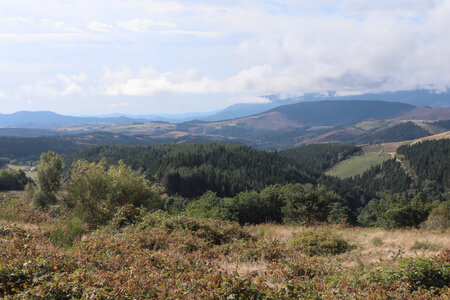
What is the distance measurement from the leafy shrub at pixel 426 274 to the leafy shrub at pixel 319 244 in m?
4.50

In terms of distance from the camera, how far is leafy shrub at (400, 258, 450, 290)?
28.8ft

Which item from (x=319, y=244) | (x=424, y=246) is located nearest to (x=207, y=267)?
(x=319, y=244)

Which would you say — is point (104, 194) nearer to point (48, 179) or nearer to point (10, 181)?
point (48, 179)

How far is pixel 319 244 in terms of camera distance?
14117mm

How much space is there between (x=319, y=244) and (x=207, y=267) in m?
7.16

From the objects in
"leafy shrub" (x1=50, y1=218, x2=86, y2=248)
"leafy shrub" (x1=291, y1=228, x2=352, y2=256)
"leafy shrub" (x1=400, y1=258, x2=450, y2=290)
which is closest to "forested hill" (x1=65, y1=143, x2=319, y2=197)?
"leafy shrub" (x1=50, y1=218, x2=86, y2=248)

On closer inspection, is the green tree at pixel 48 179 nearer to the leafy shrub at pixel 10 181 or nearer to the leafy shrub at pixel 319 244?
the leafy shrub at pixel 319 244

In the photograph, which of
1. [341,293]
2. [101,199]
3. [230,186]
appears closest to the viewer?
[341,293]

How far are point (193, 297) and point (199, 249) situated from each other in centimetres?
564

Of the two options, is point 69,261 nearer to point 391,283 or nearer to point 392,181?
point 391,283

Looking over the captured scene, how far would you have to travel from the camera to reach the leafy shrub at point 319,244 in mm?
13856

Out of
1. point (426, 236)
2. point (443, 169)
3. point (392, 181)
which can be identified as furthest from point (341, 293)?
point (443, 169)

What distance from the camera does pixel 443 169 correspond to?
→ 19550cm

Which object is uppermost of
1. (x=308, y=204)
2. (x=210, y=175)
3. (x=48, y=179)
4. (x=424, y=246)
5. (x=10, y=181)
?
(x=48, y=179)
